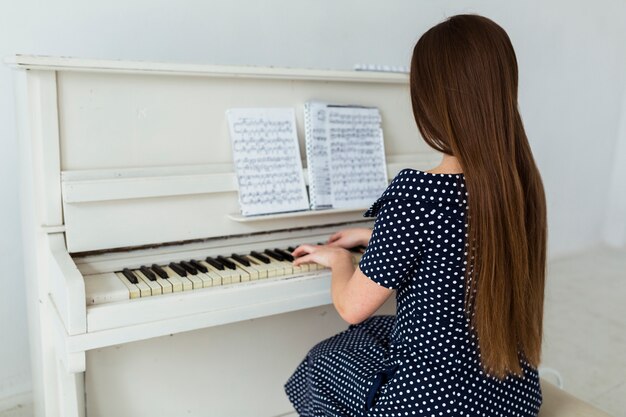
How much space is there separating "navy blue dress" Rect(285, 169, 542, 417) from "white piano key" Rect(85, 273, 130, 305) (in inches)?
21.8

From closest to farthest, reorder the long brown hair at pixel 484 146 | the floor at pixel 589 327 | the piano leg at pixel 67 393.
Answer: the long brown hair at pixel 484 146 < the piano leg at pixel 67 393 < the floor at pixel 589 327

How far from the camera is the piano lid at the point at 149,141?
148 cm

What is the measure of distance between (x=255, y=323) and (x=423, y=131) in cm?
94

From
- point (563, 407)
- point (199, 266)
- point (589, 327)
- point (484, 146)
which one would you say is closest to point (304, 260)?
point (199, 266)

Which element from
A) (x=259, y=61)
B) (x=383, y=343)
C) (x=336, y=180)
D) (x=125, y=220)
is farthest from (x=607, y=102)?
(x=125, y=220)

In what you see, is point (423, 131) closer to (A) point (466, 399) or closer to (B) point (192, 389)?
(A) point (466, 399)

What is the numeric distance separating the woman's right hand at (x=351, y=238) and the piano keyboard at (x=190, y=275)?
4 cm

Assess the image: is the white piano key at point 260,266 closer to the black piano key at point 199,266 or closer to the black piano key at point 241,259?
the black piano key at point 241,259

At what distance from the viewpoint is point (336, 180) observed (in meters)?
1.86

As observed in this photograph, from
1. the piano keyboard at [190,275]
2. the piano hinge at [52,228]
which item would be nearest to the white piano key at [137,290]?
the piano keyboard at [190,275]

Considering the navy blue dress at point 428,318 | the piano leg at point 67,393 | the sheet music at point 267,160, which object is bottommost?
the piano leg at point 67,393

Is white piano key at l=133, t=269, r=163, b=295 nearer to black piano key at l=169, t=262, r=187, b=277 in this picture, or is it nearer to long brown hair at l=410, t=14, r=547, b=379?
black piano key at l=169, t=262, r=187, b=277

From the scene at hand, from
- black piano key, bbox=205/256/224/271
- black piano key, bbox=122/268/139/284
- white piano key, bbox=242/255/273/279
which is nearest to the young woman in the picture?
white piano key, bbox=242/255/273/279

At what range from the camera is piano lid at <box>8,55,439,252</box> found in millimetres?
1484
